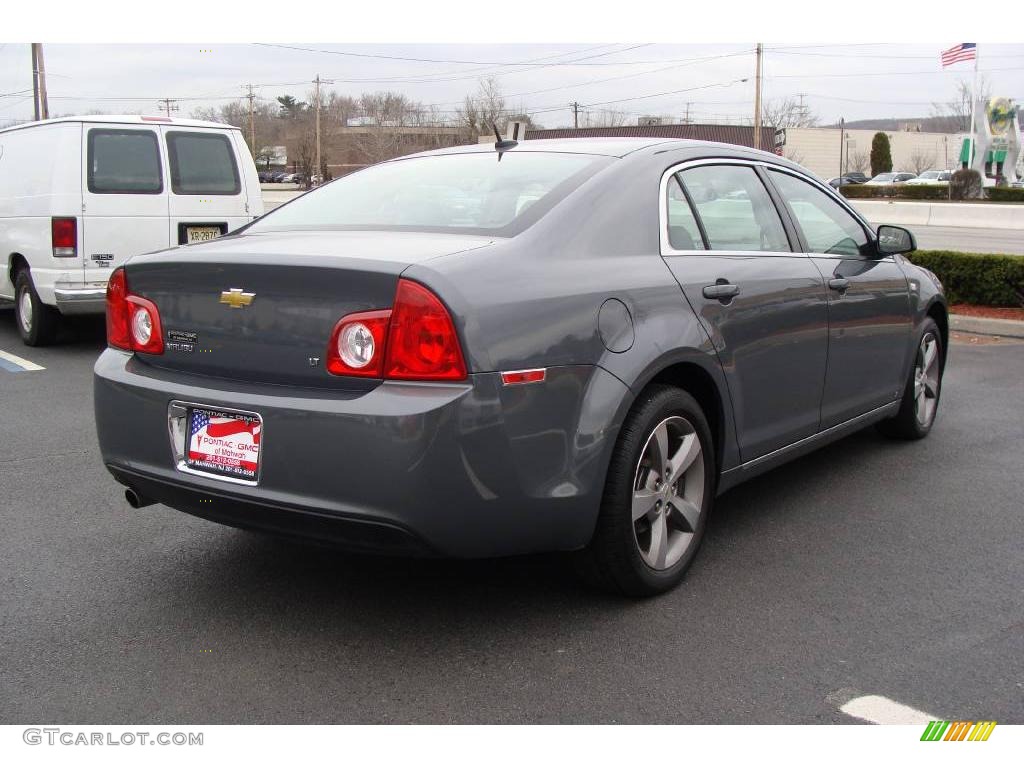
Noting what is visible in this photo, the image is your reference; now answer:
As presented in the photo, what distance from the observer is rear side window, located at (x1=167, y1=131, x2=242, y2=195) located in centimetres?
959

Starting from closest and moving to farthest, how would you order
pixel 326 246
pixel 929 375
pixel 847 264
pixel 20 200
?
pixel 326 246, pixel 847 264, pixel 929 375, pixel 20 200

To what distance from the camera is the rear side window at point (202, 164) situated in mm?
9594

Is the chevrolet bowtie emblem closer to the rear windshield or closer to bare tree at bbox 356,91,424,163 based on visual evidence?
the rear windshield

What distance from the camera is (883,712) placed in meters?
2.92

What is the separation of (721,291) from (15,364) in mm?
6950

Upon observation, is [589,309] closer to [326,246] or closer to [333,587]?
[326,246]

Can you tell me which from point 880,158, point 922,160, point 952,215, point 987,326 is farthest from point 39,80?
point 922,160

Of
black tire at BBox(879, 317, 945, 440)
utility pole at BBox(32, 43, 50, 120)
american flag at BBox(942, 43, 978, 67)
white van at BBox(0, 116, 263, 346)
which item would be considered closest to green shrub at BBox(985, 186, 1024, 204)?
american flag at BBox(942, 43, 978, 67)

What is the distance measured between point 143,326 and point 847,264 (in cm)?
312

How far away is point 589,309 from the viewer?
3334mm

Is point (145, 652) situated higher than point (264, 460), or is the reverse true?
point (264, 460)

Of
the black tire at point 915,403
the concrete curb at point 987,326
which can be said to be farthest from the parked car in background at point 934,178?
the black tire at point 915,403

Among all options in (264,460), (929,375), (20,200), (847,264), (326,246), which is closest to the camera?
(264,460)

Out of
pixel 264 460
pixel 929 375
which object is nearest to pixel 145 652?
pixel 264 460
